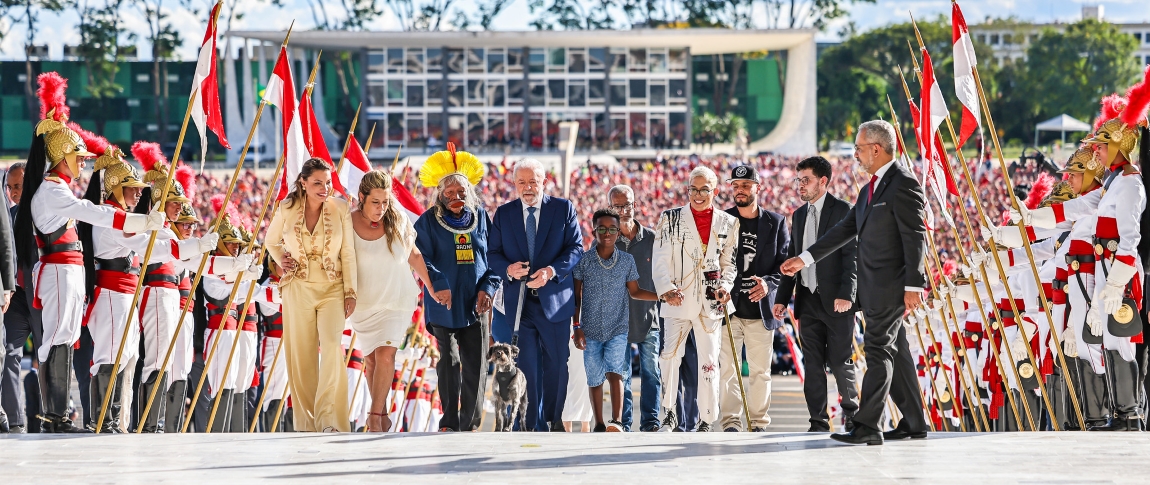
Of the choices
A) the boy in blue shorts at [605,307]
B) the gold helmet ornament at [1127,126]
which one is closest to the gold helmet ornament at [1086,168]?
the gold helmet ornament at [1127,126]

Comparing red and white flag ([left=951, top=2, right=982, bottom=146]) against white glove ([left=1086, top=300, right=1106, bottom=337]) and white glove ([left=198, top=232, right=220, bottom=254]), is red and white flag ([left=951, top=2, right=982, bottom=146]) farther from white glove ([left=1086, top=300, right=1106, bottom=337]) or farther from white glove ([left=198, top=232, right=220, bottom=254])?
white glove ([left=198, top=232, right=220, bottom=254])

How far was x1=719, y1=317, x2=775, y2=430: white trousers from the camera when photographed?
30.8 ft

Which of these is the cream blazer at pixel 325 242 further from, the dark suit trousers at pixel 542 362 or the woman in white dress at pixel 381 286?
the dark suit trousers at pixel 542 362

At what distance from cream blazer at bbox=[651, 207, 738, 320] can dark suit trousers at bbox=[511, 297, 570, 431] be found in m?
0.74

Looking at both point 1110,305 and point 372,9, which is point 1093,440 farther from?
point 372,9

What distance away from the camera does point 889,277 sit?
295 inches

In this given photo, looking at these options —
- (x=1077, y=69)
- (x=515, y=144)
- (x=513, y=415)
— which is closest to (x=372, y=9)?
(x=515, y=144)

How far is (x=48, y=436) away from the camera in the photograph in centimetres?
788

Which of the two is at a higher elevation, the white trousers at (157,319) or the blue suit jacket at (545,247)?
the blue suit jacket at (545,247)

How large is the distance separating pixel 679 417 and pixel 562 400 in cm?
144

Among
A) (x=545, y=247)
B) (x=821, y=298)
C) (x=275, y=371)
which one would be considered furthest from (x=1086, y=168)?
(x=275, y=371)

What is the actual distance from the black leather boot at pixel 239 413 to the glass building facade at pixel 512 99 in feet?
177

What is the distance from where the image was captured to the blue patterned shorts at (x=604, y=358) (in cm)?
941

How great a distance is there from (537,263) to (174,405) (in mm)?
3237
